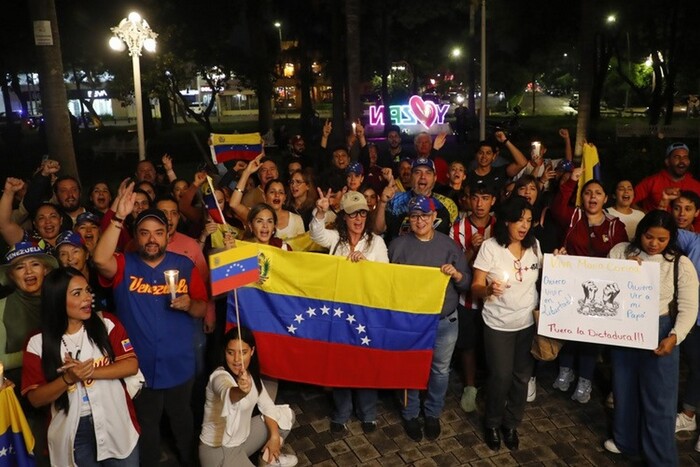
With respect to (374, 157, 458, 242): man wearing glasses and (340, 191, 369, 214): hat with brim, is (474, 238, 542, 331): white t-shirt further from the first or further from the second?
(340, 191, 369, 214): hat with brim

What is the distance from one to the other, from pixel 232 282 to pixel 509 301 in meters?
2.23

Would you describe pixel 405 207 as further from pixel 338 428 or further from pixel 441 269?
pixel 338 428

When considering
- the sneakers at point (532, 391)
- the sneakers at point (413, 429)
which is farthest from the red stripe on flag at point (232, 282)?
the sneakers at point (532, 391)

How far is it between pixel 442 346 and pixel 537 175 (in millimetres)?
3477

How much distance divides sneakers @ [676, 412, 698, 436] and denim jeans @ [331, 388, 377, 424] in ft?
8.80

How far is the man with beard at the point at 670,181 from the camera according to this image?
7012mm

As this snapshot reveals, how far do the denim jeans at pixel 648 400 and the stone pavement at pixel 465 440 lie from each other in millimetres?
276

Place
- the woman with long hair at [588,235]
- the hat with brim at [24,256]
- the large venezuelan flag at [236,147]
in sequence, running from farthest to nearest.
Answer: the large venezuelan flag at [236,147] → the woman with long hair at [588,235] → the hat with brim at [24,256]

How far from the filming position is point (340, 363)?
18.9 ft

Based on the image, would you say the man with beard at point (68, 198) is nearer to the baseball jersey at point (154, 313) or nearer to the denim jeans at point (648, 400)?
the baseball jersey at point (154, 313)

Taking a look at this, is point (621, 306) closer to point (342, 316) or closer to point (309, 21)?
point (342, 316)

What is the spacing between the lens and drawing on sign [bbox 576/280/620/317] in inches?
206

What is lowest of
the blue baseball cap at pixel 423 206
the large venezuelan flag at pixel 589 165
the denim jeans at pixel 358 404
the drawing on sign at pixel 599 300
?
the denim jeans at pixel 358 404

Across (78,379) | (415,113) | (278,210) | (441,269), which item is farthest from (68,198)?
(415,113)
